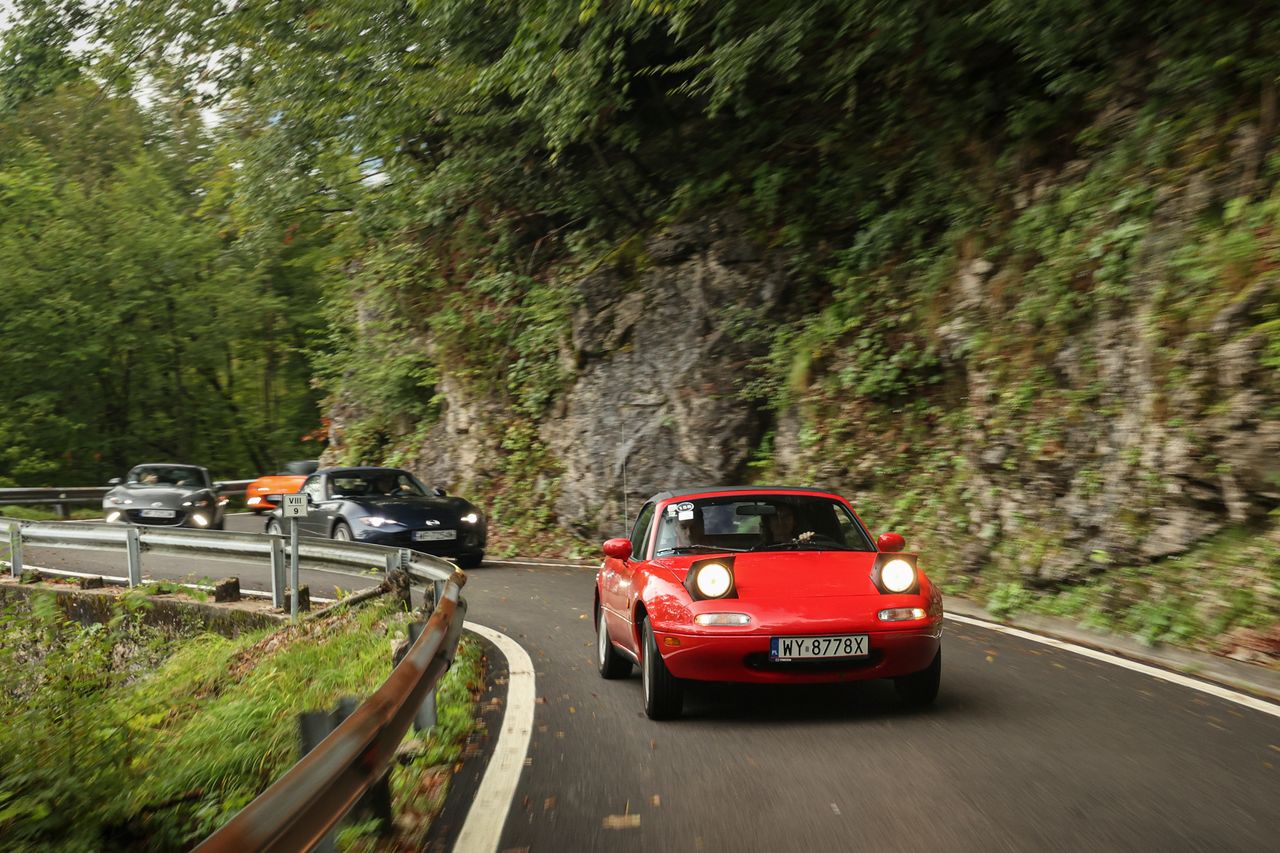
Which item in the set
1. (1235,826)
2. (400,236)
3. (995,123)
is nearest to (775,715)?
(1235,826)

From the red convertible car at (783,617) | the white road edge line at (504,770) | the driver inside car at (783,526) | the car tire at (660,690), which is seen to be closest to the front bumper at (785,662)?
the red convertible car at (783,617)

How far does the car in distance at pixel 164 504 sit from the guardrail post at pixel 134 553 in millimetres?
8207

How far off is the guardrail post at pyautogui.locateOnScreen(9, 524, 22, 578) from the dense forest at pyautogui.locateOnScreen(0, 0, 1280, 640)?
825cm

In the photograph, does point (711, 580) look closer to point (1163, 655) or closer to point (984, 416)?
point (1163, 655)

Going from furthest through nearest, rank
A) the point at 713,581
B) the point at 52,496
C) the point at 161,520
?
the point at 52,496
the point at 161,520
the point at 713,581

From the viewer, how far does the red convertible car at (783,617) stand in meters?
5.87

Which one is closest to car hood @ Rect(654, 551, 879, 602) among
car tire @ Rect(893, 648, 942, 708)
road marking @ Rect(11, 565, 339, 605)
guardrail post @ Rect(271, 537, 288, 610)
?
car tire @ Rect(893, 648, 942, 708)

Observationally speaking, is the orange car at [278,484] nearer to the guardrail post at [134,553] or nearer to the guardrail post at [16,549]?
the guardrail post at [16,549]

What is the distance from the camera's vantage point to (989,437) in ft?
40.8

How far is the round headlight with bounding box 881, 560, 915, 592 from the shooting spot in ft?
20.1

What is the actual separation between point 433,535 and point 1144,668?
10755mm

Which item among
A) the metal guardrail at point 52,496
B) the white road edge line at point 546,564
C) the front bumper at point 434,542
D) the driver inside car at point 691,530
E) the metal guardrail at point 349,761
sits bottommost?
the white road edge line at point 546,564

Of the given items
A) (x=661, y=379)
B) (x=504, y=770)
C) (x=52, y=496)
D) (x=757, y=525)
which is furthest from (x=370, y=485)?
(x=52, y=496)

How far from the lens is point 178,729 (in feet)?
22.7
